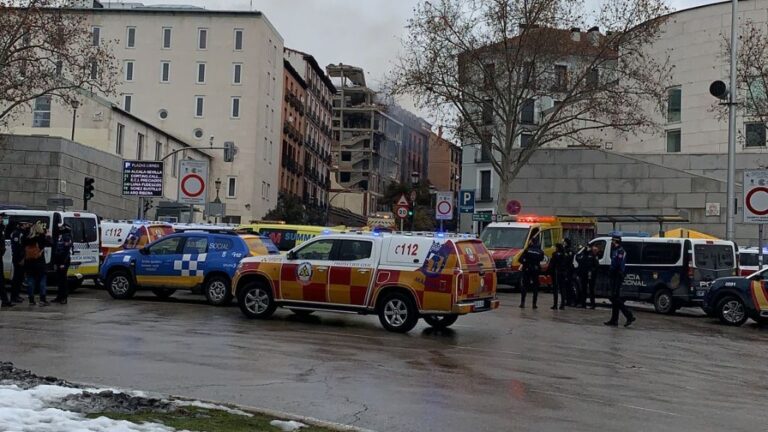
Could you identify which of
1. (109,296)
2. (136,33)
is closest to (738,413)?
(109,296)

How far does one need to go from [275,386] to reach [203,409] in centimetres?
208

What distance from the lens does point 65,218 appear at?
72.0 ft

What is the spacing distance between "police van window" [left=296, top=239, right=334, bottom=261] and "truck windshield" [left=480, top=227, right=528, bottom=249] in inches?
591

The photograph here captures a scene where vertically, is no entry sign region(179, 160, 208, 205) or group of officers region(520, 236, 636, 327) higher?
no entry sign region(179, 160, 208, 205)

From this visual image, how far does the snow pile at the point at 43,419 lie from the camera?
20.4 ft

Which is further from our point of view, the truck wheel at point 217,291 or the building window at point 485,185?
the building window at point 485,185

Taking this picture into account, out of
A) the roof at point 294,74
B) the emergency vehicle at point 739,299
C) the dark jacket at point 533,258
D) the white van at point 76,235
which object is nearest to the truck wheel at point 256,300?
the white van at point 76,235

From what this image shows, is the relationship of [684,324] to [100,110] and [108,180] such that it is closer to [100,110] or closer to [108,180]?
[108,180]

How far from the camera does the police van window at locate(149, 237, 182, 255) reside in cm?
2025

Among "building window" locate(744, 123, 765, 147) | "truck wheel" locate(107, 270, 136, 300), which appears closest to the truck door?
"truck wheel" locate(107, 270, 136, 300)

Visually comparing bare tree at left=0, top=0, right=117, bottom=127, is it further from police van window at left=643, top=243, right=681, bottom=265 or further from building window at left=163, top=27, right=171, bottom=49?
building window at left=163, top=27, right=171, bottom=49

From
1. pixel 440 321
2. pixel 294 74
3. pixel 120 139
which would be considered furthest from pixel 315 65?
pixel 440 321

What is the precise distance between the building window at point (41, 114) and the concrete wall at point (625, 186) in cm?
2829

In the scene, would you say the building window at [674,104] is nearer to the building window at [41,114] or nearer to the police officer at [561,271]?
the police officer at [561,271]
